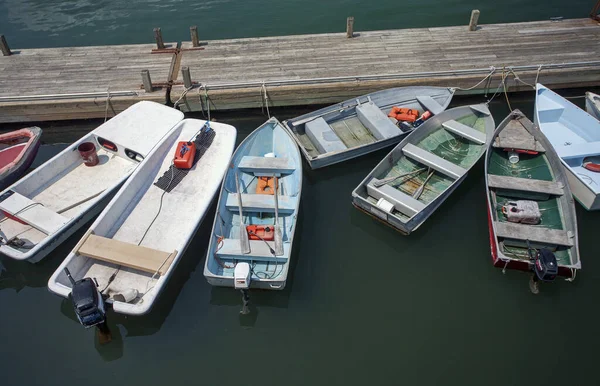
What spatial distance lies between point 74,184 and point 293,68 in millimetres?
8579

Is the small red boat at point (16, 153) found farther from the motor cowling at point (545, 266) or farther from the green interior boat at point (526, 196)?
the motor cowling at point (545, 266)

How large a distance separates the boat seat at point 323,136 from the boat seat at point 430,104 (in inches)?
140

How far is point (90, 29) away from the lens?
21.0m

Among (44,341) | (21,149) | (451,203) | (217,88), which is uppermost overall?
(217,88)

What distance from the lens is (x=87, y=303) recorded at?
8.40m

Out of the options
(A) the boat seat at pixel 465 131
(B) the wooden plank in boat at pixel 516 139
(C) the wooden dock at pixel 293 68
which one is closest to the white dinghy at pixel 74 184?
(C) the wooden dock at pixel 293 68

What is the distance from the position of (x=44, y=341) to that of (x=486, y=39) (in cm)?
1816

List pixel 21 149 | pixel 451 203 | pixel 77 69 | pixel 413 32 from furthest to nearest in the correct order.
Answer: pixel 413 32 → pixel 77 69 → pixel 21 149 → pixel 451 203

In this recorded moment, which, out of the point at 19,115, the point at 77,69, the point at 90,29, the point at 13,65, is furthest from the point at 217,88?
the point at 90,29

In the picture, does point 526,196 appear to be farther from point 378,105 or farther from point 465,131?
point 378,105

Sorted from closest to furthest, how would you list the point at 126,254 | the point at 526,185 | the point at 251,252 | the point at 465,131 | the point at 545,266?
1. the point at 545,266
2. the point at 126,254
3. the point at 251,252
4. the point at 526,185
5. the point at 465,131

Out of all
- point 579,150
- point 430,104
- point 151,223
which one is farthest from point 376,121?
point 151,223

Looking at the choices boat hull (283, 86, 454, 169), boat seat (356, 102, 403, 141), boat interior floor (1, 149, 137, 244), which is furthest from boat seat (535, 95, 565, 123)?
boat interior floor (1, 149, 137, 244)

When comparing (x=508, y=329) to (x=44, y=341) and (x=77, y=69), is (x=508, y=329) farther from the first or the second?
(x=77, y=69)
